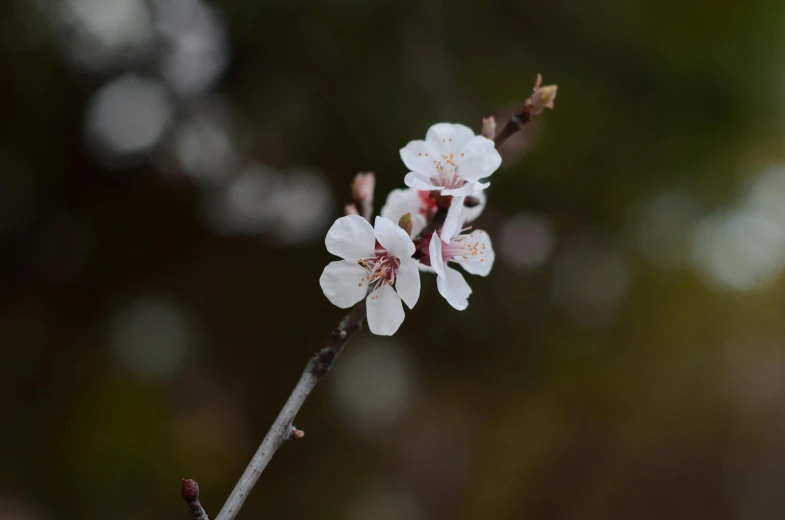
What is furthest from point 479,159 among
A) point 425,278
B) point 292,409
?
point 425,278

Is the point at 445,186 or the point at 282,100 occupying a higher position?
the point at 282,100

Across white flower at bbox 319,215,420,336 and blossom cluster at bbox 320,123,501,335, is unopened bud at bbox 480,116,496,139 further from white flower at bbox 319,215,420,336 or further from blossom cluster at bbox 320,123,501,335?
white flower at bbox 319,215,420,336

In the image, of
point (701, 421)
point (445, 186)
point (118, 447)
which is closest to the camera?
point (445, 186)

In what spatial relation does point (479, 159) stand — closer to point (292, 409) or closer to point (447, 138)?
point (447, 138)

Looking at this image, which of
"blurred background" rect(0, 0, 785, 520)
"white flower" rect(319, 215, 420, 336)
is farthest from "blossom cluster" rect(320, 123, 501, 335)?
"blurred background" rect(0, 0, 785, 520)

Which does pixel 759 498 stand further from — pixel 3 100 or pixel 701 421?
pixel 3 100

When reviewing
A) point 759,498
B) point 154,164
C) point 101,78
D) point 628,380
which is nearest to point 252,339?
point 154,164
